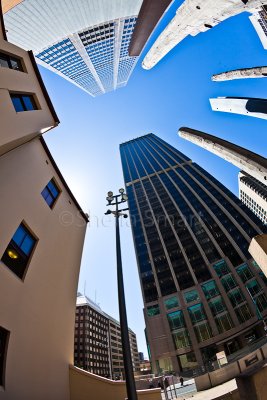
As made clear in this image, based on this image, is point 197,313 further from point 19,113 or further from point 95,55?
point 95,55

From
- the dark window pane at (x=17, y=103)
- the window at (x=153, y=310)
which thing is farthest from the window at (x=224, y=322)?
the dark window pane at (x=17, y=103)

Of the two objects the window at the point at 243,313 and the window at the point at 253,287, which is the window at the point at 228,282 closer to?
the window at the point at 253,287

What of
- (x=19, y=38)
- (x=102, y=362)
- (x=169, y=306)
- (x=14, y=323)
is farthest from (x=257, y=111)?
(x=102, y=362)

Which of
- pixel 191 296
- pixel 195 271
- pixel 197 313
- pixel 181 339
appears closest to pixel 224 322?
pixel 197 313

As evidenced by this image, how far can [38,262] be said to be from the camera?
9.61 m

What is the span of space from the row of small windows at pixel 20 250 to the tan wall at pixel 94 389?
574 cm

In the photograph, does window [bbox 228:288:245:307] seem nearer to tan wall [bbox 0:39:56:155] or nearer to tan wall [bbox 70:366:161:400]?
tan wall [bbox 70:366:161:400]

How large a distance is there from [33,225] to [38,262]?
1.66m

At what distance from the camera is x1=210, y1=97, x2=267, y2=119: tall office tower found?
25861 millimetres

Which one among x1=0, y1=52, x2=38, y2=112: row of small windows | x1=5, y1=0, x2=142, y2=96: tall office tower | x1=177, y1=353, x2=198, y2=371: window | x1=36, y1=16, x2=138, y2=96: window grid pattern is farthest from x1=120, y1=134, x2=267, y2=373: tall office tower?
x1=5, y1=0, x2=142, y2=96: tall office tower

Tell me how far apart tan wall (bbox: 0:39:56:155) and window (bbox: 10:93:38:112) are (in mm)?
263

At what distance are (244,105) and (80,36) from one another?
49.3 metres

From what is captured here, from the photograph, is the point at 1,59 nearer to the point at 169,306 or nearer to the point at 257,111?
the point at 257,111

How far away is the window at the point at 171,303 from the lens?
58.5m
